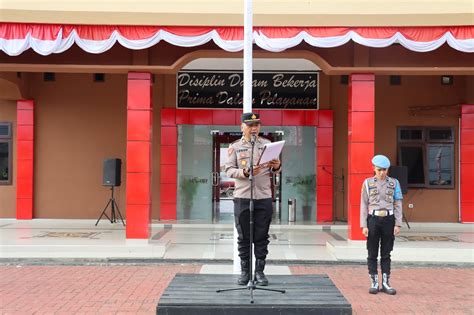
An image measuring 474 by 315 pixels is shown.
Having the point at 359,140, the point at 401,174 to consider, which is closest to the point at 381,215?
the point at 359,140

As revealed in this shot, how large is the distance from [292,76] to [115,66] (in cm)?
624

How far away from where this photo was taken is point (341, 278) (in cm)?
859

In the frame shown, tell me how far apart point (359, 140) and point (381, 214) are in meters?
3.35

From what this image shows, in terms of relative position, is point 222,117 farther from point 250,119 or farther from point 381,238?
point 250,119

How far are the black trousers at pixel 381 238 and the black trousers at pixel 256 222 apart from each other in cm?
177

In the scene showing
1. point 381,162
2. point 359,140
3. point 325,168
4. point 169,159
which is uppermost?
point 359,140

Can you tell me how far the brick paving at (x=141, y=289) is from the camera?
6.61 meters

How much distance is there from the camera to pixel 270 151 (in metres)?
5.81

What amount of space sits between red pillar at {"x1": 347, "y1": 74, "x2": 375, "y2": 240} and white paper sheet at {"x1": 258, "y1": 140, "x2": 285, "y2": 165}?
15.6ft

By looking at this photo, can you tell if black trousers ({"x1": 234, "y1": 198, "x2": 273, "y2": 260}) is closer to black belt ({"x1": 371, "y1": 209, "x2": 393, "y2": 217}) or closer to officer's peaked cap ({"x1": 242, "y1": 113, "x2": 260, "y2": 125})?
officer's peaked cap ({"x1": 242, "y1": 113, "x2": 260, "y2": 125})

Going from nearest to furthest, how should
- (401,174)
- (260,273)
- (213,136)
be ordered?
(260,273), (401,174), (213,136)

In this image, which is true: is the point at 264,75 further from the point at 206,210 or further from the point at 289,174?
the point at 206,210

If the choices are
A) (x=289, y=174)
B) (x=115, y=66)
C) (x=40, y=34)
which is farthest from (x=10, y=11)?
(x=289, y=174)

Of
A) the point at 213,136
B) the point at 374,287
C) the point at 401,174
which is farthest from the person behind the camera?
the point at 213,136
